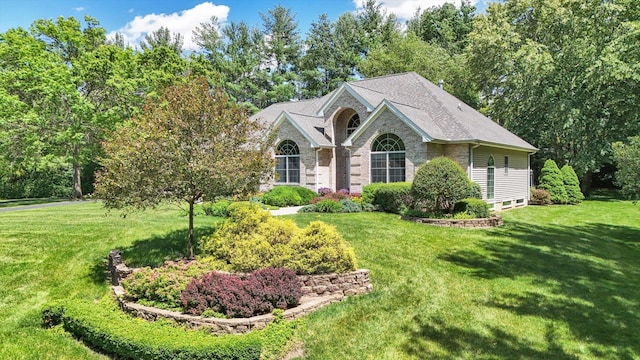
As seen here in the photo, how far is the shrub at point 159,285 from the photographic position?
6348mm

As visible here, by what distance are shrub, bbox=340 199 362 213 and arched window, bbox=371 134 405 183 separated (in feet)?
9.15

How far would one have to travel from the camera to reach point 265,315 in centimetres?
584

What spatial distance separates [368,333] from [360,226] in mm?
6738

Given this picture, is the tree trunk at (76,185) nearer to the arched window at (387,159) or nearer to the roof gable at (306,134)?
the roof gable at (306,134)

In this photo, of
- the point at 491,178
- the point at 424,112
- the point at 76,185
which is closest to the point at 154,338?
the point at 424,112

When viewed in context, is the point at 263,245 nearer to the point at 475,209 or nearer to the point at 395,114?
the point at 475,209

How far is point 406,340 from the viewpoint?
5.50 m

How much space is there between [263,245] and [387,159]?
11.8 m

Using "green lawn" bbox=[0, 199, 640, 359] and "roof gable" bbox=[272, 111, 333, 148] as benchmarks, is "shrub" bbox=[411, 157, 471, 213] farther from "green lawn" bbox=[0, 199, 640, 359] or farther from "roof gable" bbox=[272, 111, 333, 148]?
"roof gable" bbox=[272, 111, 333, 148]

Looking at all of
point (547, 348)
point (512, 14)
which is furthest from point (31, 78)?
point (512, 14)

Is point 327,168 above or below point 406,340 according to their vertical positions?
above

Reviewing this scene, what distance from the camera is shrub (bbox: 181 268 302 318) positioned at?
233 inches

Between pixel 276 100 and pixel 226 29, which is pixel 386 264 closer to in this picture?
pixel 276 100

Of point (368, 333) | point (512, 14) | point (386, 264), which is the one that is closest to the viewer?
point (368, 333)
